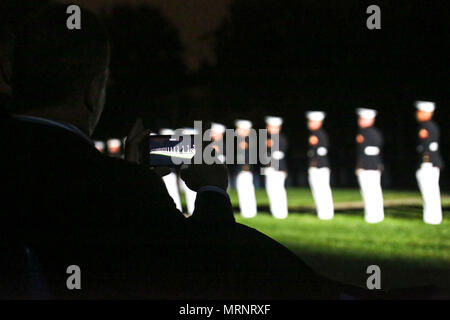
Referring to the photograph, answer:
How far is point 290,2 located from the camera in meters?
28.6

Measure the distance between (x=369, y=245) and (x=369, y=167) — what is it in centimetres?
376

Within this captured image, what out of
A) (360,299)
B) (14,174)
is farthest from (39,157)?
(360,299)

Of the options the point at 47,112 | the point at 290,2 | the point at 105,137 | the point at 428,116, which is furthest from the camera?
the point at 105,137

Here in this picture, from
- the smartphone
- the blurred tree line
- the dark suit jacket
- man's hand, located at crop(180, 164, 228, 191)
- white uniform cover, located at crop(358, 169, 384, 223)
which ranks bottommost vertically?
the dark suit jacket

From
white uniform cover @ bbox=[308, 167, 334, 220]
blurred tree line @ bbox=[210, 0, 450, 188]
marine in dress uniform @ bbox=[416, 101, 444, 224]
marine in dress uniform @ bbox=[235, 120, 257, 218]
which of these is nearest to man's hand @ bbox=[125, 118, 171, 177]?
marine in dress uniform @ bbox=[416, 101, 444, 224]

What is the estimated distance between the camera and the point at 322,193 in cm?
1316

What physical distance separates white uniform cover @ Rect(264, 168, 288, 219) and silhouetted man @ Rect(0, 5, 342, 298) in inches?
475

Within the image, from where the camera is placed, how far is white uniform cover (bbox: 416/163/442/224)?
37.6 ft

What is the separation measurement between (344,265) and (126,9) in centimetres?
4274

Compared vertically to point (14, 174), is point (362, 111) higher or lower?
higher

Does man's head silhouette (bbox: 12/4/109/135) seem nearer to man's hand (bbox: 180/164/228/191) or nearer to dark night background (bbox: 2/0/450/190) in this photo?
man's hand (bbox: 180/164/228/191)

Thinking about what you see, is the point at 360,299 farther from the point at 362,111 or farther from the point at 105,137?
the point at 105,137

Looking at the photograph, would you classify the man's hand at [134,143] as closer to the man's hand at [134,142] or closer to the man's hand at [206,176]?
the man's hand at [134,142]

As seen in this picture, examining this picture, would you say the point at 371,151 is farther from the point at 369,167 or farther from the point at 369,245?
the point at 369,245
